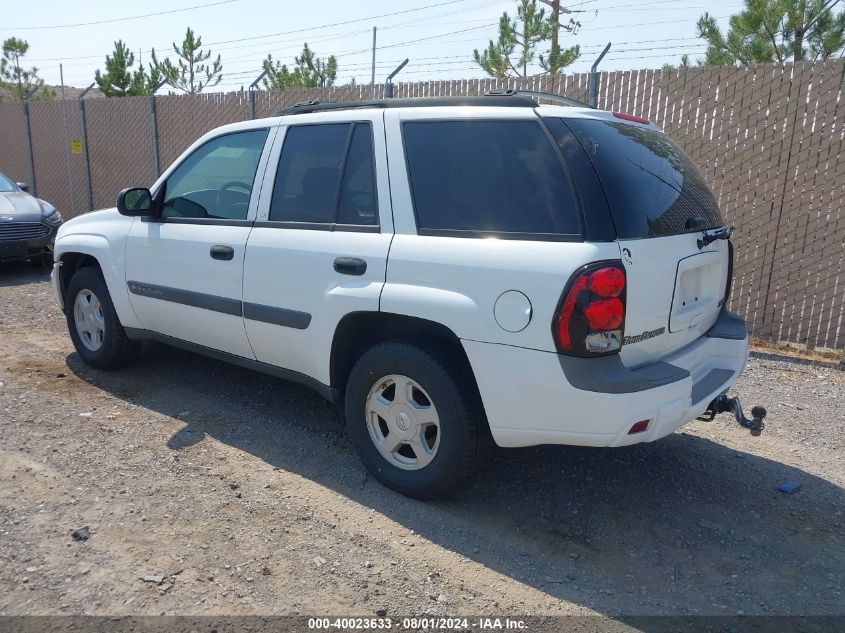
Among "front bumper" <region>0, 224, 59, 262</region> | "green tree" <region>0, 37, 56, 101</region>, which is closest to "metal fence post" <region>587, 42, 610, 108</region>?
"front bumper" <region>0, 224, 59, 262</region>

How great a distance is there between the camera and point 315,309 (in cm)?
379

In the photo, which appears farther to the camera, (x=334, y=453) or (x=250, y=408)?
(x=250, y=408)

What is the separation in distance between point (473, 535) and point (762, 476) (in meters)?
1.88

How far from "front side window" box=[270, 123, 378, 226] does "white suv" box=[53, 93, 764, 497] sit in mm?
11

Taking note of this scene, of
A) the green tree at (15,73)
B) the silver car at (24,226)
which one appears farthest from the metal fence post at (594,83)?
the green tree at (15,73)

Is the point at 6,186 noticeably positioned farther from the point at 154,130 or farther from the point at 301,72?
the point at 301,72

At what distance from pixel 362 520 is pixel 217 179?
242 cm

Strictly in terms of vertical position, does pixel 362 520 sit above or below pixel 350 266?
below

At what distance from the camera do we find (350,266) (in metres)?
3.62

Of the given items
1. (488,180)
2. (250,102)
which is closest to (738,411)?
(488,180)

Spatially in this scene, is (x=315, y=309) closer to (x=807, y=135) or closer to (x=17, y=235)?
(x=807, y=135)

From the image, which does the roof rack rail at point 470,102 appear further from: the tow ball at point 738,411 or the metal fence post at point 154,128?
the metal fence post at point 154,128

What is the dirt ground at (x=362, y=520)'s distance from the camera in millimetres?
2920

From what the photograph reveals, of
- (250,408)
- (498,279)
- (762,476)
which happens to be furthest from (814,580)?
(250,408)
